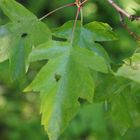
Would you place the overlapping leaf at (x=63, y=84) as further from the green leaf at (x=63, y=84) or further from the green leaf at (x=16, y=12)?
the green leaf at (x=16, y=12)

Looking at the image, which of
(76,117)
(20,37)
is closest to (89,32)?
(20,37)

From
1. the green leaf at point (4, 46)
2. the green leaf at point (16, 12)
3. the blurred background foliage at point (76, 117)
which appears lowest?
the blurred background foliage at point (76, 117)

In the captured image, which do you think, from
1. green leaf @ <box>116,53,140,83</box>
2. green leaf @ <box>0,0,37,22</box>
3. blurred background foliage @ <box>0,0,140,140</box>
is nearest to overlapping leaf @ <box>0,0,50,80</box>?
green leaf @ <box>0,0,37,22</box>

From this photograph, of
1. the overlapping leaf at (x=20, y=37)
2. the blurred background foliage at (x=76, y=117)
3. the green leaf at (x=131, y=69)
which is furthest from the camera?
the blurred background foliage at (x=76, y=117)

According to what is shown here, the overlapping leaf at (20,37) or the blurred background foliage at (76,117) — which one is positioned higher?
the overlapping leaf at (20,37)

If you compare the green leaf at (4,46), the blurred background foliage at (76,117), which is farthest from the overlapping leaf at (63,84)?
the blurred background foliage at (76,117)

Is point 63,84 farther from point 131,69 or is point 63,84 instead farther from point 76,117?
point 76,117

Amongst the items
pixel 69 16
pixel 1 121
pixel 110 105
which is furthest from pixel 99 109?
pixel 110 105
